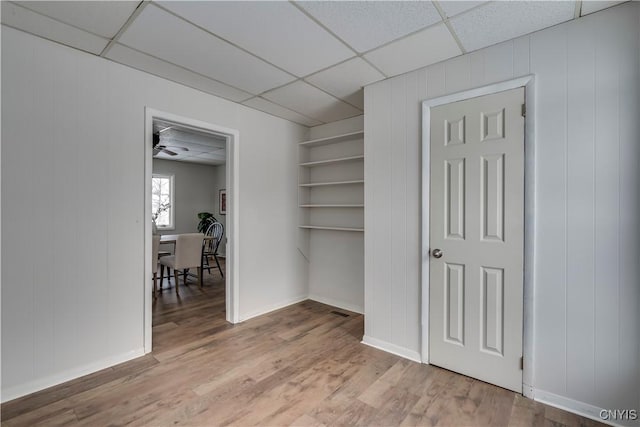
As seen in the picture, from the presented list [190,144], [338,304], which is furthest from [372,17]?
[190,144]

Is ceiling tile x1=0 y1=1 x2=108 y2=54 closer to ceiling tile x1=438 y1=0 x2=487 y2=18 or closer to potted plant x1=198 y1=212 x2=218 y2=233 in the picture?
ceiling tile x1=438 y1=0 x2=487 y2=18

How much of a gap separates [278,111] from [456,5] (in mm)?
2265

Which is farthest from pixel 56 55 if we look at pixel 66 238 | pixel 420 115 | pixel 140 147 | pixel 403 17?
pixel 420 115

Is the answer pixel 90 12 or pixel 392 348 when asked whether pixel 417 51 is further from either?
pixel 392 348

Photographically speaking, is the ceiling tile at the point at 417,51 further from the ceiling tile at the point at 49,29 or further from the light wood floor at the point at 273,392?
the light wood floor at the point at 273,392

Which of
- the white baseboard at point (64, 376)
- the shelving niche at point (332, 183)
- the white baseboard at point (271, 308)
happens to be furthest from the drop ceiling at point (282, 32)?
the white baseboard at point (271, 308)

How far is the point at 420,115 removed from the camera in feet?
8.22

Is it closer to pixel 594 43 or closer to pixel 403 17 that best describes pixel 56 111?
pixel 403 17

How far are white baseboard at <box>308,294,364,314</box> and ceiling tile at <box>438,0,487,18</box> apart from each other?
3007 millimetres

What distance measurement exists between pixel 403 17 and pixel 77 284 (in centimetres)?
293

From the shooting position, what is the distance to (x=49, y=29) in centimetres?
197

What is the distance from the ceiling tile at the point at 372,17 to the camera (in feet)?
5.68

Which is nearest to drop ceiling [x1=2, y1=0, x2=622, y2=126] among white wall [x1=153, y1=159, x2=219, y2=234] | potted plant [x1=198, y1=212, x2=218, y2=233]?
potted plant [x1=198, y1=212, x2=218, y2=233]

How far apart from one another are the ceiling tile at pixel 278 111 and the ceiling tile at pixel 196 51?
43cm
